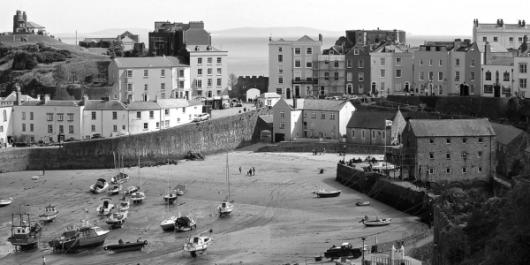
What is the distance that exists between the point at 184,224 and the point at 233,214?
11.4 ft

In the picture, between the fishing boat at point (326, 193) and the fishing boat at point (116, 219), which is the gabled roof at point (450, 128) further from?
the fishing boat at point (116, 219)

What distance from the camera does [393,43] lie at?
77938 mm

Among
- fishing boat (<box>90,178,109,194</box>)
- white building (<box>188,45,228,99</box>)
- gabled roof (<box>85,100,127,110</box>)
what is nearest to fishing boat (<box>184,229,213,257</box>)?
fishing boat (<box>90,178,109,194</box>)

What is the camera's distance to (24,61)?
83812mm

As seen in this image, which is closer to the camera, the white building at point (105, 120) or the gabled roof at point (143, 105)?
the white building at point (105, 120)

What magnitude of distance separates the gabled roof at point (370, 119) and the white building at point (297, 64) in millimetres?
12357

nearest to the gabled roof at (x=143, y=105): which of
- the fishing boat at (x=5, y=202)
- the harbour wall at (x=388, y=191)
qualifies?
the harbour wall at (x=388, y=191)

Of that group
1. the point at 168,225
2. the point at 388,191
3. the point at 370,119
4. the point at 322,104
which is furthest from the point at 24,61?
the point at 168,225

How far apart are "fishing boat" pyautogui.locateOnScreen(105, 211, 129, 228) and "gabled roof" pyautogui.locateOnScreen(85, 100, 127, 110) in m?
18.7

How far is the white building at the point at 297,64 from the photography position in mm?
78625

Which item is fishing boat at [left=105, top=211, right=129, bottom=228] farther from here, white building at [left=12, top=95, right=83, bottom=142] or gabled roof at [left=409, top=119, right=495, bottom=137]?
white building at [left=12, top=95, right=83, bottom=142]

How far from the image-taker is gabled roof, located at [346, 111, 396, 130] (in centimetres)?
6450

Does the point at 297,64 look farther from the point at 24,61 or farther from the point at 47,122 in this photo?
the point at 24,61

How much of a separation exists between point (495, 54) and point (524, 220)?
39.9 metres
